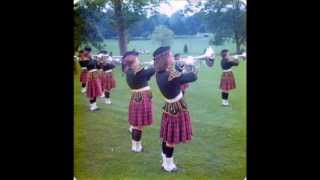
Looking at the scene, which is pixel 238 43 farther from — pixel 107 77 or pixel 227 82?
pixel 107 77

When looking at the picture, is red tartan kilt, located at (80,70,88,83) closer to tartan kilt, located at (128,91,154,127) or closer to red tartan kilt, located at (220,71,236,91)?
tartan kilt, located at (128,91,154,127)

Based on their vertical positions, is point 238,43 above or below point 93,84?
above

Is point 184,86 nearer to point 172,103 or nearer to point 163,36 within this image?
point 172,103

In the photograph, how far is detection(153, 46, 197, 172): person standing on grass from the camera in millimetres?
1937

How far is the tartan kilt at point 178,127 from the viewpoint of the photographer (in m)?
1.94

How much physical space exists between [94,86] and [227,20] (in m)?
0.64

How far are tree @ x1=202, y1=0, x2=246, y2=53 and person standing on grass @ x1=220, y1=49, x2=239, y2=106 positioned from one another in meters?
0.05

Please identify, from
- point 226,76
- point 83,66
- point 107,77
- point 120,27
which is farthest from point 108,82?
point 226,76

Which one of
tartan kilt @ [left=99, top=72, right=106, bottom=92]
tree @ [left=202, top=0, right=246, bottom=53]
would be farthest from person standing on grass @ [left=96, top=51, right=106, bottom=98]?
tree @ [left=202, top=0, right=246, bottom=53]

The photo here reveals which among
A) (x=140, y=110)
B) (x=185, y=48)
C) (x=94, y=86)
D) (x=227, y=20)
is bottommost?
(x=140, y=110)

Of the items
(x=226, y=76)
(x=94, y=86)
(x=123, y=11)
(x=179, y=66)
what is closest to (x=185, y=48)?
(x=179, y=66)

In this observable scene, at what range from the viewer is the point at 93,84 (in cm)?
200

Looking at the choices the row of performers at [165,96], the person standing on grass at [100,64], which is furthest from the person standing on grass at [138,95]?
the person standing on grass at [100,64]
